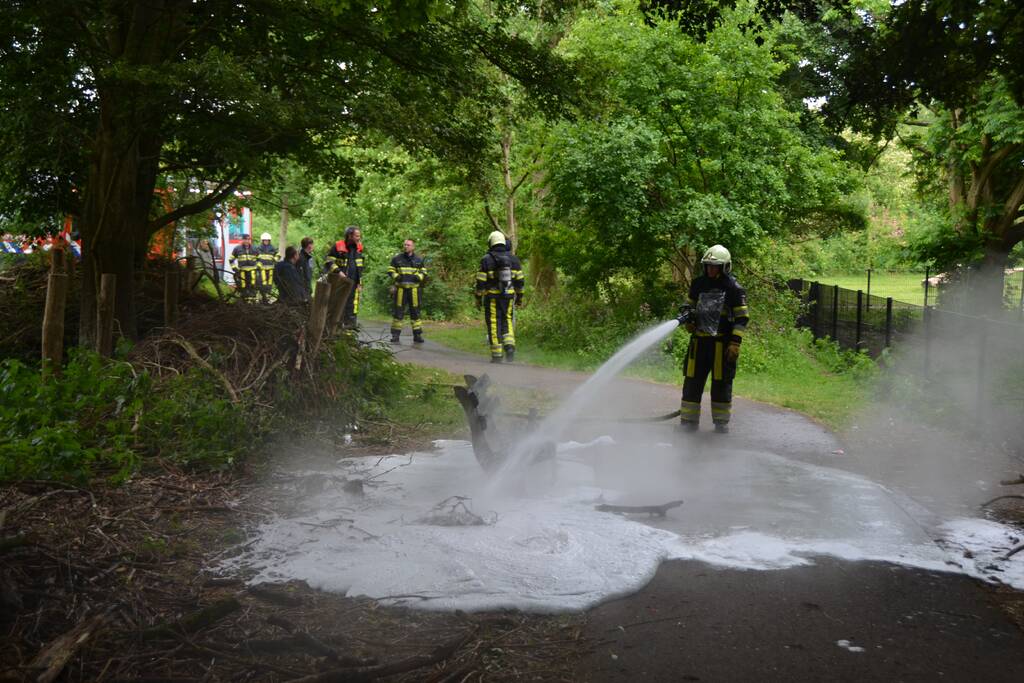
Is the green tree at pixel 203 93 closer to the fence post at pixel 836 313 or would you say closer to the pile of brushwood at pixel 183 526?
the pile of brushwood at pixel 183 526

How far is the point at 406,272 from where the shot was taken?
17766 millimetres

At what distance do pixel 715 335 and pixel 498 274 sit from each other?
6187 mm

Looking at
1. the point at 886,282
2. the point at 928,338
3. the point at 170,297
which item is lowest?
the point at 928,338

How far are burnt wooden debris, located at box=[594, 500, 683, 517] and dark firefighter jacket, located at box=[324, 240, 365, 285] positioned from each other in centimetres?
1106

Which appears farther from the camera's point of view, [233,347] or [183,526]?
[233,347]

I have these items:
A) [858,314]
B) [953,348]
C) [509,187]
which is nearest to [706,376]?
[953,348]

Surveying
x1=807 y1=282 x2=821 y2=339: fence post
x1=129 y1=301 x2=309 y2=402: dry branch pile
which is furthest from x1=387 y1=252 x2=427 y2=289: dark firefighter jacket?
x1=807 y1=282 x2=821 y2=339: fence post

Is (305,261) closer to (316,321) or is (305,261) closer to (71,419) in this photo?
(316,321)

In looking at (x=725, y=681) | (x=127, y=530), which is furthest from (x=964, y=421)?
(x=127, y=530)

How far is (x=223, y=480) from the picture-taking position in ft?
23.2

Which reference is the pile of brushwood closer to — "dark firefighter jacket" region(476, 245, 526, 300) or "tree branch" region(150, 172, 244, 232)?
"tree branch" region(150, 172, 244, 232)

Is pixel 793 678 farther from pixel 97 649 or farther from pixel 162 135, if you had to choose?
pixel 162 135

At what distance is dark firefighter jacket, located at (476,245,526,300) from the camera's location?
15.3m

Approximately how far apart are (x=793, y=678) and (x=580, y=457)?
452 cm
